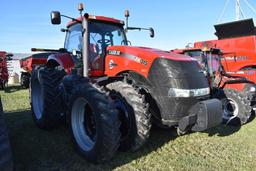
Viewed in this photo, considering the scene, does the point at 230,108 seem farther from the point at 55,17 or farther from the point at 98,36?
the point at 55,17

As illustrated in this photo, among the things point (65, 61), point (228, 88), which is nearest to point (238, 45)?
point (228, 88)

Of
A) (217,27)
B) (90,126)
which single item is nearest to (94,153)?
(90,126)

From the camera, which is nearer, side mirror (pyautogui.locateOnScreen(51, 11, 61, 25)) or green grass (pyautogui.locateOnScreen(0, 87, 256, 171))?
green grass (pyautogui.locateOnScreen(0, 87, 256, 171))

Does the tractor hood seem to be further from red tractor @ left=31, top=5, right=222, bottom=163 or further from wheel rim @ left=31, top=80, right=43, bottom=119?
wheel rim @ left=31, top=80, right=43, bottom=119

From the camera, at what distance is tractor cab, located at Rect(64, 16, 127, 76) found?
15.5 feet

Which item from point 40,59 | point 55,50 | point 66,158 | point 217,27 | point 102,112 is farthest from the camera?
point 40,59

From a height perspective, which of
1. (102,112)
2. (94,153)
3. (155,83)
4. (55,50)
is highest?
(55,50)

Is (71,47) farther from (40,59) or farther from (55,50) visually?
(40,59)

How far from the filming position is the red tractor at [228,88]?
20.4 feet

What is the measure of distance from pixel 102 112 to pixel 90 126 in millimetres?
853

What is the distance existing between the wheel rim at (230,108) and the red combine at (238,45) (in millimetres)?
1628

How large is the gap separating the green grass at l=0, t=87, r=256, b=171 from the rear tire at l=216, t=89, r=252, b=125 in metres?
0.65

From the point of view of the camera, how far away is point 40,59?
1318 centimetres

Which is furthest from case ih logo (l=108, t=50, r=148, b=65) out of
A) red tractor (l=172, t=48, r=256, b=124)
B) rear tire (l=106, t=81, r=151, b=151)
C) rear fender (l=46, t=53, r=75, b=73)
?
red tractor (l=172, t=48, r=256, b=124)
